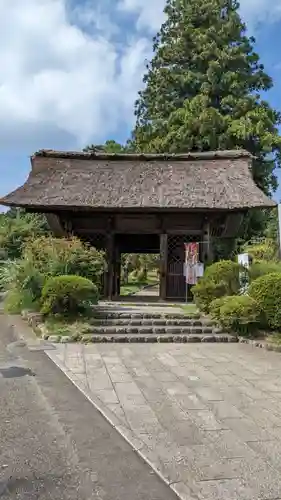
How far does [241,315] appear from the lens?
9664 millimetres

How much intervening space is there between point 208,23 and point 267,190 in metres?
10.3

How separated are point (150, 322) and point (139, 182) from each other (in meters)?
7.05

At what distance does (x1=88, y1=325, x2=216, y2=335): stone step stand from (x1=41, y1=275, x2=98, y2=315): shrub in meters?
0.81

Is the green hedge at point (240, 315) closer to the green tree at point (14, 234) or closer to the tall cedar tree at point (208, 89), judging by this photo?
the green tree at point (14, 234)

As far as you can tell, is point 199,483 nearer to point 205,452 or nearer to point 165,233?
point 205,452

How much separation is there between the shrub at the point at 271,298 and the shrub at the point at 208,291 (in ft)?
4.60

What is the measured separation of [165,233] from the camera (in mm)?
15328

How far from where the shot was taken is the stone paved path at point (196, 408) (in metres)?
3.34

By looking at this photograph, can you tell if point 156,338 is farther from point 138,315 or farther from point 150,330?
point 138,315

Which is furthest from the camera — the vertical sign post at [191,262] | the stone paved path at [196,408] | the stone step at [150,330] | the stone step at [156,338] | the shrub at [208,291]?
the vertical sign post at [191,262]

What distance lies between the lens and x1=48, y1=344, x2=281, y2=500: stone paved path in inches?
131

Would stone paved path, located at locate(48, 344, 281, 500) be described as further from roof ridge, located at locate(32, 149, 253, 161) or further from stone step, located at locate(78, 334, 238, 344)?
roof ridge, located at locate(32, 149, 253, 161)

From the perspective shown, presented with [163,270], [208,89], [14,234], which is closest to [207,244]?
[163,270]

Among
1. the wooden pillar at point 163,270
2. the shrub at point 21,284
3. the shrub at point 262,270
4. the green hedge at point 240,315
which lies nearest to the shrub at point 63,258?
the shrub at point 21,284
